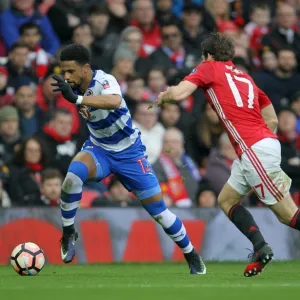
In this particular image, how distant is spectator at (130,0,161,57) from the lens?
17.3 metres

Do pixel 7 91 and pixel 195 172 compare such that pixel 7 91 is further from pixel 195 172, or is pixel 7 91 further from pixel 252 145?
pixel 252 145

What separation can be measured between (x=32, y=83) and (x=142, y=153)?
502 cm

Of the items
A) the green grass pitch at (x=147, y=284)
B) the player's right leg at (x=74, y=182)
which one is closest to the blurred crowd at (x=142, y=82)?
the green grass pitch at (x=147, y=284)

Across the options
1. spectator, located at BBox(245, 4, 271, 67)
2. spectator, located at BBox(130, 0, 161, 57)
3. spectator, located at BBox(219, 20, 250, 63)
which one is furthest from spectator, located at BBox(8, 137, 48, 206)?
spectator, located at BBox(245, 4, 271, 67)

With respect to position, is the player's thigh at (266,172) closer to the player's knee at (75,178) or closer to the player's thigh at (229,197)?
the player's thigh at (229,197)

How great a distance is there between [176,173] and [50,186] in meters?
2.13

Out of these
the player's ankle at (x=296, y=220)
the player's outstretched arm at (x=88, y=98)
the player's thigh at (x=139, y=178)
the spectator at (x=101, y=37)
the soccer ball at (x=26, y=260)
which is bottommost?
the spectator at (x=101, y=37)

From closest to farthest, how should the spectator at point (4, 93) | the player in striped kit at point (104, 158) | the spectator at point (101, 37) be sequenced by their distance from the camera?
the player in striped kit at point (104, 158)
the spectator at point (4, 93)
the spectator at point (101, 37)

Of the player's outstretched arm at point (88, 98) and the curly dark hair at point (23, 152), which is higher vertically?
the player's outstretched arm at point (88, 98)

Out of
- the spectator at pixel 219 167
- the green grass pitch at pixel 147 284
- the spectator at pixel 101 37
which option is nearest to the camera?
the green grass pitch at pixel 147 284

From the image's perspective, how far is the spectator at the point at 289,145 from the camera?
50.8 ft

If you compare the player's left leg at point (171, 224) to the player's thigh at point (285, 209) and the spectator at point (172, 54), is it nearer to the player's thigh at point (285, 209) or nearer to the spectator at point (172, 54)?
the player's thigh at point (285, 209)

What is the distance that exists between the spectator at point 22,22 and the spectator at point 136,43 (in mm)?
1138

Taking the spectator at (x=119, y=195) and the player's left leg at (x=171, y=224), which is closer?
the player's left leg at (x=171, y=224)
